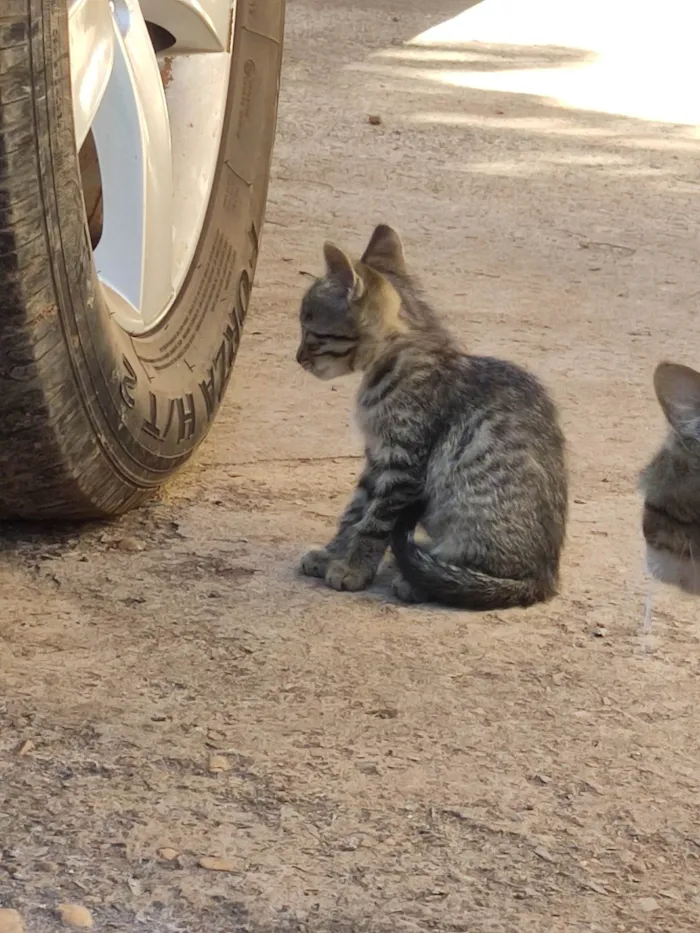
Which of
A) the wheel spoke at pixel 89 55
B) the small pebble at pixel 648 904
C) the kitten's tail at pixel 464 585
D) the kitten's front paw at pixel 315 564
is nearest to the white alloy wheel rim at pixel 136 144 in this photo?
the wheel spoke at pixel 89 55

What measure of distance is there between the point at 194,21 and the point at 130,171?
500mm

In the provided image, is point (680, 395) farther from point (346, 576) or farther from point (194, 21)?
point (194, 21)

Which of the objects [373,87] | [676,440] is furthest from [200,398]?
[373,87]

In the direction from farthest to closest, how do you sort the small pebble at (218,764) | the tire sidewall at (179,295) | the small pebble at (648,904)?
the tire sidewall at (179,295), the small pebble at (218,764), the small pebble at (648,904)

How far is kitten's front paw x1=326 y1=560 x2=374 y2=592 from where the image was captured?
9.78ft

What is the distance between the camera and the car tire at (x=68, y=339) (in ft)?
7.79

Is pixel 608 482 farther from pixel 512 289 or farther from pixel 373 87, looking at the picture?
pixel 373 87

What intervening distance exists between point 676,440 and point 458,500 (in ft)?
2.32

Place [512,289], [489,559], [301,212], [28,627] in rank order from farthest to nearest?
[301,212] < [512,289] < [489,559] < [28,627]

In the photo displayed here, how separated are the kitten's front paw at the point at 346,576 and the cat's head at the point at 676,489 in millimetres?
648

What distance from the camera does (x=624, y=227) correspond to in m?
5.94

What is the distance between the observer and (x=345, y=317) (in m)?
3.24

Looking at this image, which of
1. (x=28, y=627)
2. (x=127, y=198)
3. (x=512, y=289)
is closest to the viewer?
(x=28, y=627)

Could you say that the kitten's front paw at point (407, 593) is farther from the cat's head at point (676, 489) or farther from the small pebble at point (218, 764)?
the small pebble at point (218, 764)
